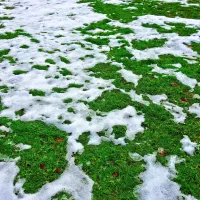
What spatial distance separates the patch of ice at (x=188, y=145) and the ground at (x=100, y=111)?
31mm

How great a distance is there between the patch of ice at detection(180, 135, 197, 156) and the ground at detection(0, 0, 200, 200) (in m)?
0.03

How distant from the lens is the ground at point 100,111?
22.5ft

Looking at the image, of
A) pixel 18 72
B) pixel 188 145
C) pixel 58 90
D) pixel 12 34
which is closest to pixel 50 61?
pixel 18 72

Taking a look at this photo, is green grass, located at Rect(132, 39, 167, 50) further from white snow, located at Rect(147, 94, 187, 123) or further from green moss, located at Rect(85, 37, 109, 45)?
white snow, located at Rect(147, 94, 187, 123)

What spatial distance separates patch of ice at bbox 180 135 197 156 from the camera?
775 cm

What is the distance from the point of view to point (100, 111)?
9.41 m

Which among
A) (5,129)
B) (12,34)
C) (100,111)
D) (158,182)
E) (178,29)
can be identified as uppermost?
(12,34)

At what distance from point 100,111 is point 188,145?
10.3 feet

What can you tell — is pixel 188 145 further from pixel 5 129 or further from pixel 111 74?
pixel 5 129

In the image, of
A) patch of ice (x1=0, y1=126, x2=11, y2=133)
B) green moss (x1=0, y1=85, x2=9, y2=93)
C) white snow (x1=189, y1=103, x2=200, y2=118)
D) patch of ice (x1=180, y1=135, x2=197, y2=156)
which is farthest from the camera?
green moss (x1=0, y1=85, x2=9, y2=93)

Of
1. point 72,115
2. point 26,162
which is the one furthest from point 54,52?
point 26,162

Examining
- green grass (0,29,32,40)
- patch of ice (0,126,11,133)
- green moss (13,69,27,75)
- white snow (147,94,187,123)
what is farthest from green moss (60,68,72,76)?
green grass (0,29,32,40)

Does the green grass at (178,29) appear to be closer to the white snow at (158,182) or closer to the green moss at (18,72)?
the green moss at (18,72)

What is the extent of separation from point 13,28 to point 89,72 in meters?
7.90
